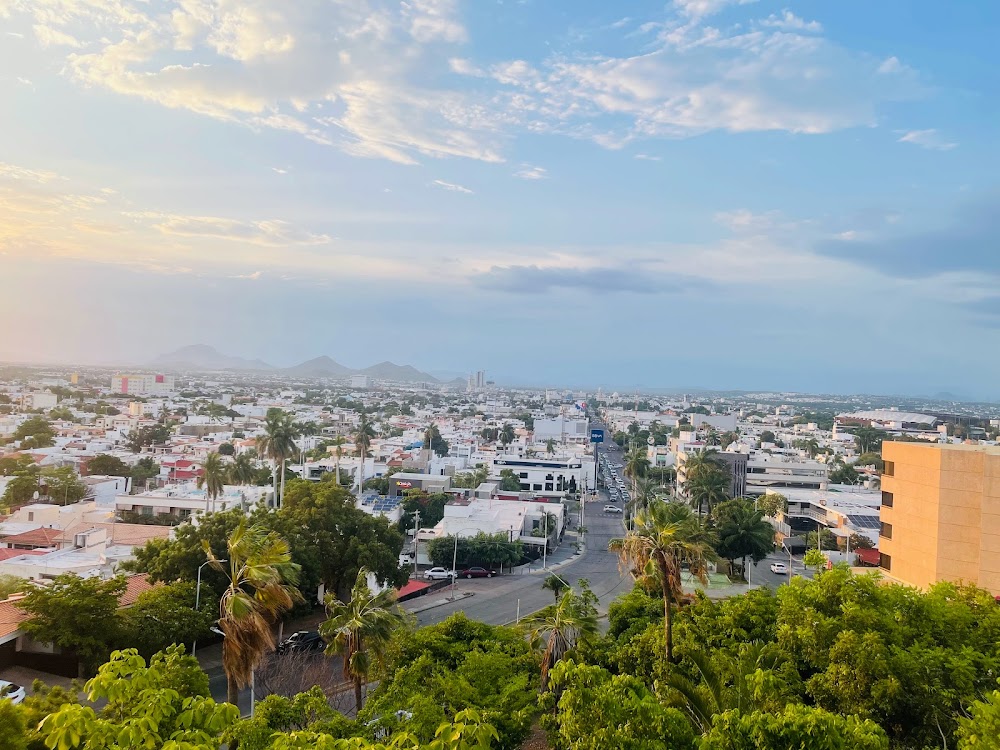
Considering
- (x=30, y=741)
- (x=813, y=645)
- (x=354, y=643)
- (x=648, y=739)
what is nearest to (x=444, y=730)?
(x=648, y=739)

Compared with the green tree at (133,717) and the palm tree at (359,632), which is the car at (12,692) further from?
the green tree at (133,717)

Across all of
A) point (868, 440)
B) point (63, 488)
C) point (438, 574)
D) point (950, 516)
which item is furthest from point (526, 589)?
point (868, 440)

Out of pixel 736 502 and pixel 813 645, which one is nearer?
pixel 813 645

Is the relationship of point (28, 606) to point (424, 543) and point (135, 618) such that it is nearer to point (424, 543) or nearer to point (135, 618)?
point (135, 618)

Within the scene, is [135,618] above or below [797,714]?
below

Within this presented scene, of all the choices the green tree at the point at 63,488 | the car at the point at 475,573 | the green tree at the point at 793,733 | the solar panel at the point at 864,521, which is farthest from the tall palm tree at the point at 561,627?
the green tree at the point at 63,488

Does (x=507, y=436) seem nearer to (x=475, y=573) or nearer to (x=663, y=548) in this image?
(x=475, y=573)
